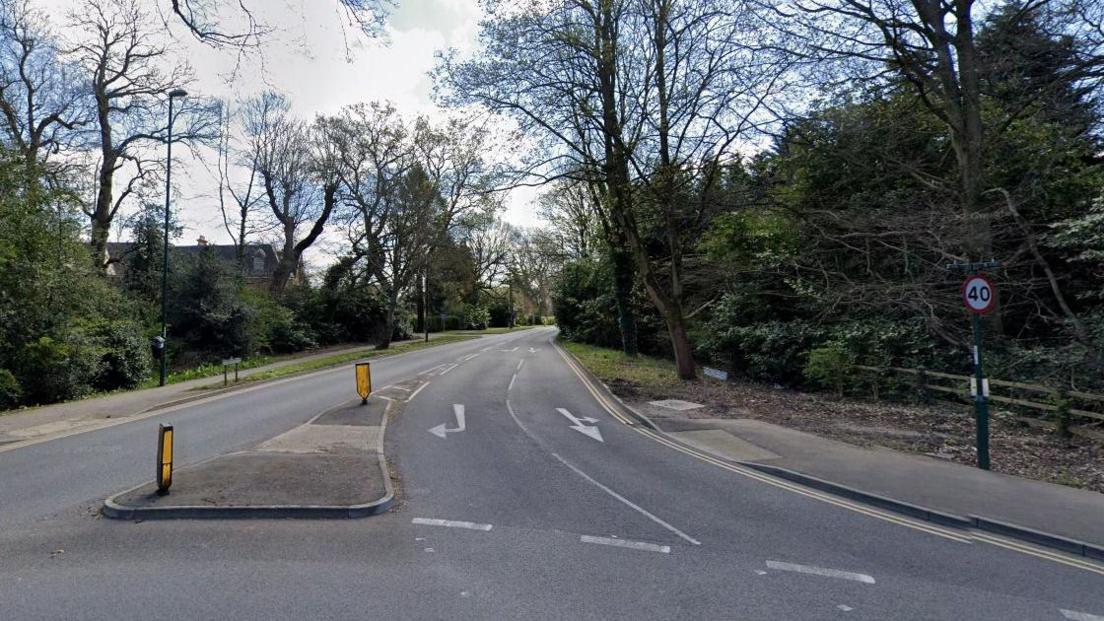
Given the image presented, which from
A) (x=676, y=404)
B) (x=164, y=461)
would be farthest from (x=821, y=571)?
(x=676, y=404)

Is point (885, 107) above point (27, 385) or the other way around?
above

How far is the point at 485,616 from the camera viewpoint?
4.18 metres

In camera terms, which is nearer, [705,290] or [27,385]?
[27,385]

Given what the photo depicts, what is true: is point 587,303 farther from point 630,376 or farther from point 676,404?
point 676,404

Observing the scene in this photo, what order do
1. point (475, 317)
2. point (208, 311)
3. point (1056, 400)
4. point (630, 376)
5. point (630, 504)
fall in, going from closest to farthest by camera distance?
point (630, 504), point (1056, 400), point (630, 376), point (208, 311), point (475, 317)

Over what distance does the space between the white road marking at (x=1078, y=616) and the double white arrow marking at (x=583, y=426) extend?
22.5ft

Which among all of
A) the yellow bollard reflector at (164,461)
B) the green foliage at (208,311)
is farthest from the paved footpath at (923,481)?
the green foliage at (208,311)

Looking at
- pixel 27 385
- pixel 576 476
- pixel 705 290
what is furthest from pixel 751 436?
pixel 27 385

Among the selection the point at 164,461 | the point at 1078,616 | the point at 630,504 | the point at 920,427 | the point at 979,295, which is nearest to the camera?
the point at 1078,616

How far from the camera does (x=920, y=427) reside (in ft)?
38.5

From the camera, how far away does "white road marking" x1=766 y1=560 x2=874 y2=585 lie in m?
4.93

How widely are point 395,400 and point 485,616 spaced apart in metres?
12.0

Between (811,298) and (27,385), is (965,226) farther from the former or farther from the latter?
(27,385)

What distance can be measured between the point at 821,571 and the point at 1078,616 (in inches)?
66.5
